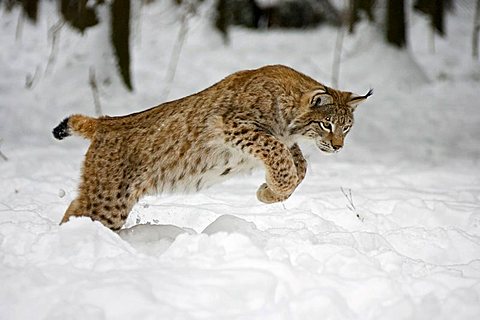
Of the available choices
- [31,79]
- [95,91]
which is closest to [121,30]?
[95,91]

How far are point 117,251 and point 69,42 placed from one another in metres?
9.44

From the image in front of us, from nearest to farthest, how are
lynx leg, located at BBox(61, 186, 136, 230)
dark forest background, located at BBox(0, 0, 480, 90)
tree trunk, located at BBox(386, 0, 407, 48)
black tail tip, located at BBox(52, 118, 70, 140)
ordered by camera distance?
lynx leg, located at BBox(61, 186, 136, 230) → black tail tip, located at BBox(52, 118, 70, 140) → dark forest background, located at BBox(0, 0, 480, 90) → tree trunk, located at BBox(386, 0, 407, 48)

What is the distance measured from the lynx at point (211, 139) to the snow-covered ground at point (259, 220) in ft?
1.01

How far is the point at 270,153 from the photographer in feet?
16.9

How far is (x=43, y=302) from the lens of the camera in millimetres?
3529

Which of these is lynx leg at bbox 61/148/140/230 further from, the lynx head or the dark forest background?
the dark forest background

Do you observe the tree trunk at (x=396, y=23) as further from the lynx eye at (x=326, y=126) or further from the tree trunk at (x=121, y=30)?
the lynx eye at (x=326, y=126)

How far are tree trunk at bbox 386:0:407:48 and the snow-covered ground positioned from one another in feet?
0.76

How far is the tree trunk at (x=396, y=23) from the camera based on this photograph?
45.3ft

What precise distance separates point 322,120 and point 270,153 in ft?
2.03

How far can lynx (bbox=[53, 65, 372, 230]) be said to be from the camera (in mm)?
5148

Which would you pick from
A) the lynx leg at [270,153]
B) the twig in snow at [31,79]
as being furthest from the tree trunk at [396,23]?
the lynx leg at [270,153]

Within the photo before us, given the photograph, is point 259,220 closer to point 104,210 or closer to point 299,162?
point 299,162

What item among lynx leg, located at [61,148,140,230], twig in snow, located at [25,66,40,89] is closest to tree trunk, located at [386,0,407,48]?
twig in snow, located at [25,66,40,89]
